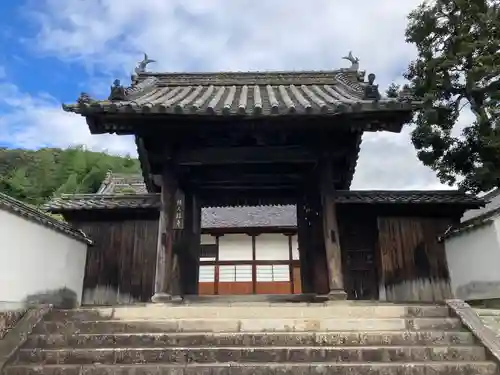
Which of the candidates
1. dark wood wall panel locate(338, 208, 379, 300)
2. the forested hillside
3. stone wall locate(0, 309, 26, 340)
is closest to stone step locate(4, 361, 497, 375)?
stone wall locate(0, 309, 26, 340)

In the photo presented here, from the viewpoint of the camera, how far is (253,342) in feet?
16.2

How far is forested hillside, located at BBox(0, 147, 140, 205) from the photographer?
2593cm

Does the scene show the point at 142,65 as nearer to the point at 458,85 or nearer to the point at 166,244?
the point at 166,244

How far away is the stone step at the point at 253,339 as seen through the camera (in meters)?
4.94

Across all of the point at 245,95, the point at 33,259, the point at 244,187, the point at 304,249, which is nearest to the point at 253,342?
the point at 33,259

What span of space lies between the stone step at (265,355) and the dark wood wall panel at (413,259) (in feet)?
15.5

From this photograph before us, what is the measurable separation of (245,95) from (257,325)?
5471 mm

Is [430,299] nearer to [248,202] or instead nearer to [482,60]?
[248,202]

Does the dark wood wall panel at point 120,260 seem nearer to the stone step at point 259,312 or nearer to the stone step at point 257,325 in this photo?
the stone step at point 259,312

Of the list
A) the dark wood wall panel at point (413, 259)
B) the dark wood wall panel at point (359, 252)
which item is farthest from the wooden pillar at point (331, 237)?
the dark wood wall panel at point (413, 259)

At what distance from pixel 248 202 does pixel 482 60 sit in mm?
9947

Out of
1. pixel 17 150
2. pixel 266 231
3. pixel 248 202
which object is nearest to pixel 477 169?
pixel 266 231

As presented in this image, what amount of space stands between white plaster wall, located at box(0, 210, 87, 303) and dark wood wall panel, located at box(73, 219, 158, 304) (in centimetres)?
53

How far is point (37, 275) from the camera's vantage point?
7.17 meters
